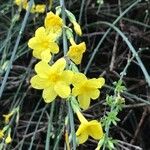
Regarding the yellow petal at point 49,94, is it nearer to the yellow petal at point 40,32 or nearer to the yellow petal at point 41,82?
the yellow petal at point 41,82


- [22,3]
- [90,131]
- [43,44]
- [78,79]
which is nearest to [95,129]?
[90,131]

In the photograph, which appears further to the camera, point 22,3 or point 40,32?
point 22,3

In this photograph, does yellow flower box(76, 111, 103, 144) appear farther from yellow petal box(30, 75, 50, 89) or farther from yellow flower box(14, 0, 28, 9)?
yellow flower box(14, 0, 28, 9)

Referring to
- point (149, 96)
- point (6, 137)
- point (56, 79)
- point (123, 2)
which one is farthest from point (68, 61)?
point (123, 2)

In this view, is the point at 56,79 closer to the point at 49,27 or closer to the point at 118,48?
the point at 49,27

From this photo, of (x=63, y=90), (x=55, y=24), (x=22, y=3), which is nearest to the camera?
(x=63, y=90)

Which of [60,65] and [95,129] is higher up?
[60,65]

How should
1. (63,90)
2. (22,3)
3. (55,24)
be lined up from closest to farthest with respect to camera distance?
1. (63,90)
2. (55,24)
3. (22,3)

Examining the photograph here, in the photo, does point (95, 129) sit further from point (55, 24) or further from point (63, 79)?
point (55, 24)
